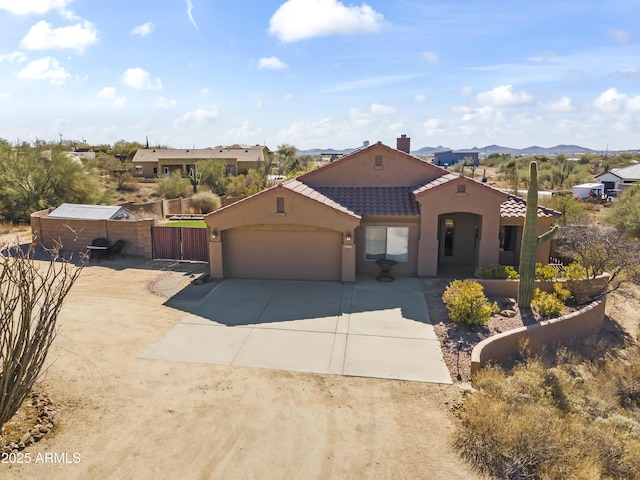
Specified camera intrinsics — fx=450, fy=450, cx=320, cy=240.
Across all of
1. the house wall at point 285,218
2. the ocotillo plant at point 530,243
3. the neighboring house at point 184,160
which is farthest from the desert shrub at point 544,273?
the neighboring house at point 184,160

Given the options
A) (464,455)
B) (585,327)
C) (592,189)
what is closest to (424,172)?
(585,327)

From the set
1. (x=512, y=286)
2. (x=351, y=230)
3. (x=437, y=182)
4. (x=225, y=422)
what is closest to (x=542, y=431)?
(x=225, y=422)

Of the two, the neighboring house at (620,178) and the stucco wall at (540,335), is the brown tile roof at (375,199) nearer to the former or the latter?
the stucco wall at (540,335)

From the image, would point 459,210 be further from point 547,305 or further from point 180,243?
point 180,243

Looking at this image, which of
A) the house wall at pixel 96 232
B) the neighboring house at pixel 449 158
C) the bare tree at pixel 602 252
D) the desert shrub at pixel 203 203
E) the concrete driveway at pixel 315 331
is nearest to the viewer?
the concrete driveway at pixel 315 331

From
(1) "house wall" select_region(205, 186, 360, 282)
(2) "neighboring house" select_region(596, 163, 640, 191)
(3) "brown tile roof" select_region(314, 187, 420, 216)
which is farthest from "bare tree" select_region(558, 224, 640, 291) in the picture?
(2) "neighboring house" select_region(596, 163, 640, 191)
